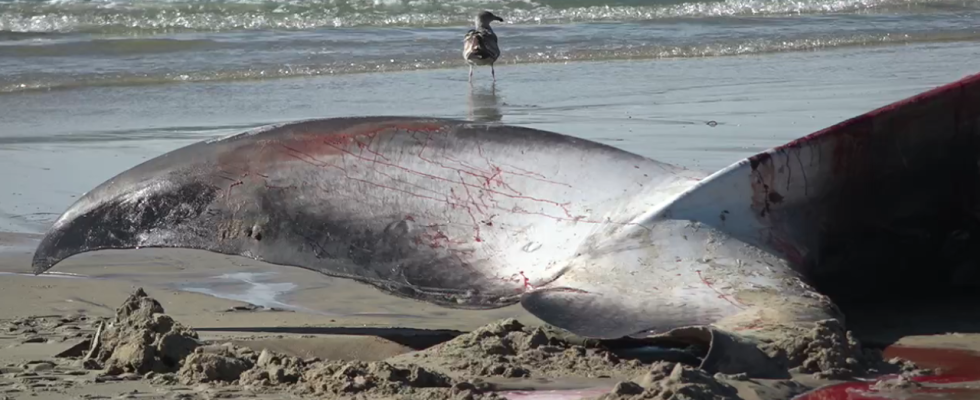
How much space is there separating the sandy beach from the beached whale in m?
0.13

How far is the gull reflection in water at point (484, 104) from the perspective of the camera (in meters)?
8.69

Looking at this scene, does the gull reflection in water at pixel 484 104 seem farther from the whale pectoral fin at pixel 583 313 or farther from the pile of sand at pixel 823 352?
the pile of sand at pixel 823 352

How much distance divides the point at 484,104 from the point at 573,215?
21.4 ft

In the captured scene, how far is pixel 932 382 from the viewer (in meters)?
2.59

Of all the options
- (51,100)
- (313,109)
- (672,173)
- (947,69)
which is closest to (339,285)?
(672,173)

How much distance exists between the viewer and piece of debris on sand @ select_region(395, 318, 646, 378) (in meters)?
2.74

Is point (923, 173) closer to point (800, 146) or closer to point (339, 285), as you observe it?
point (800, 146)

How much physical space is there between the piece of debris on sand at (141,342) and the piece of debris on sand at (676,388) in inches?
40.9

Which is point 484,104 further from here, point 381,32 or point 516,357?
point 516,357

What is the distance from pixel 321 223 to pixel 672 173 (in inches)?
34.4

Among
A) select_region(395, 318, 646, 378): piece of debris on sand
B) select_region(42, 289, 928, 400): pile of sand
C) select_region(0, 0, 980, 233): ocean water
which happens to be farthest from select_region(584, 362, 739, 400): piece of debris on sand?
select_region(0, 0, 980, 233): ocean water

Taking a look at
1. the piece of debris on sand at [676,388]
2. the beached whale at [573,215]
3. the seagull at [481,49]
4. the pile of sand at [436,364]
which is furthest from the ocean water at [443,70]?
the piece of debris on sand at [676,388]

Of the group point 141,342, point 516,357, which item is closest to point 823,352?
point 516,357

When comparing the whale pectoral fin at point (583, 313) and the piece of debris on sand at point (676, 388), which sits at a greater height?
the whale pectoral fin at point (583, 313)
